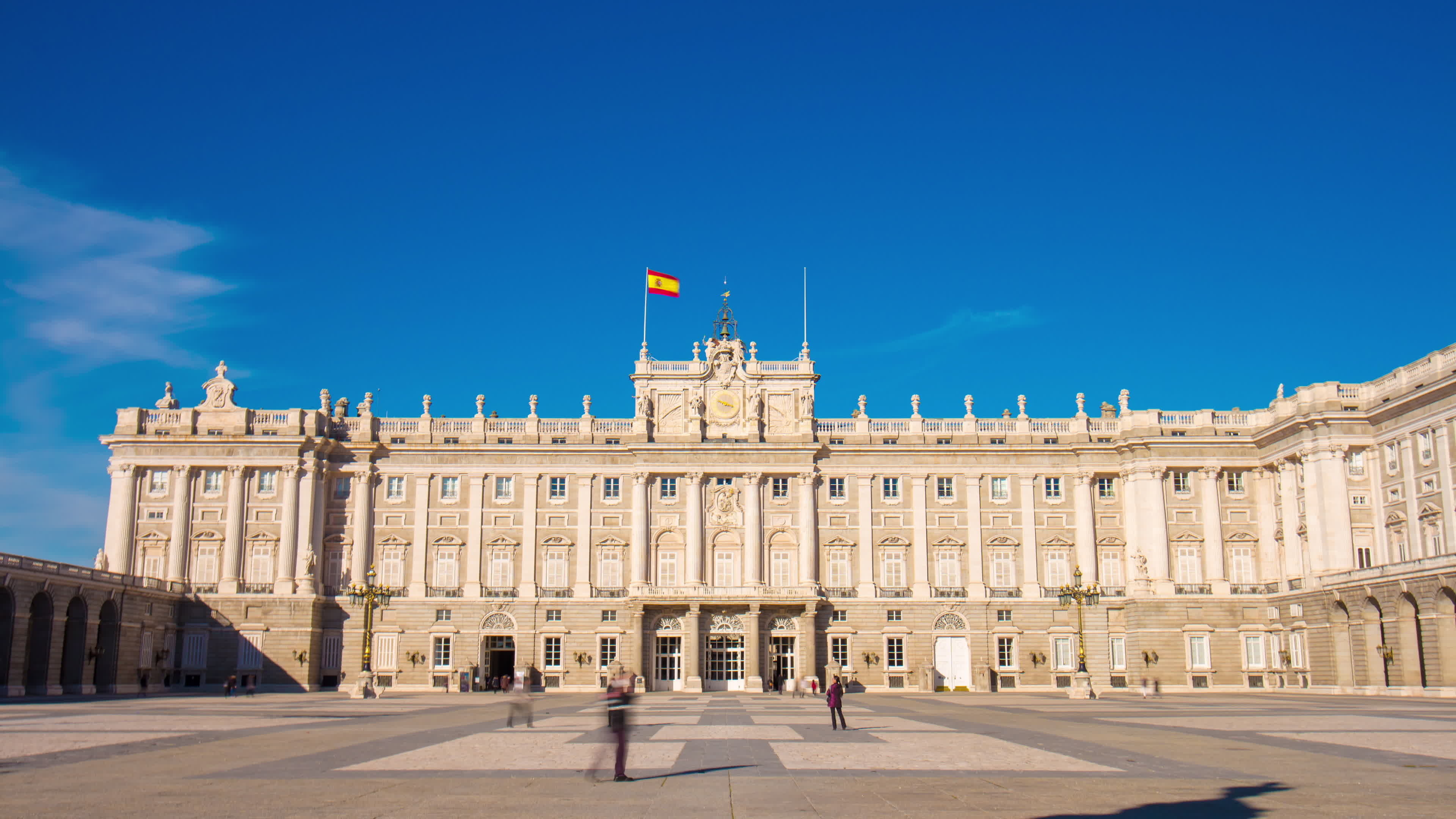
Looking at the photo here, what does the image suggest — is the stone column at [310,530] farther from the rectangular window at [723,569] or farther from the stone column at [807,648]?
the stone column at [807,648]

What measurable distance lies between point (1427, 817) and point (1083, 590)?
176ft

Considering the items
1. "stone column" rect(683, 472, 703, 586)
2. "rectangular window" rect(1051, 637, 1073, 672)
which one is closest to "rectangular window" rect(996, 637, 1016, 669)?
"rectangular window" rect(1051, 637, 1073, 672)

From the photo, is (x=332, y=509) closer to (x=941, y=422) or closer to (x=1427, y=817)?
(x=941, y=422)

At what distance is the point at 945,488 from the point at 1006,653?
9.95 meters

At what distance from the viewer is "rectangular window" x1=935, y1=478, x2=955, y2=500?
239ft

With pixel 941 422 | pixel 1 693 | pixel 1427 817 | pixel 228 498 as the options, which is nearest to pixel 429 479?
pixel 228 498

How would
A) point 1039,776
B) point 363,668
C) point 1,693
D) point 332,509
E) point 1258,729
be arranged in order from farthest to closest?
point 332,509 → point 363,668 → point 1,693 → point 1258,729 → point 1039,776

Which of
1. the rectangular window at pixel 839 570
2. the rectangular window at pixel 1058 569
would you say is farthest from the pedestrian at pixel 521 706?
the rectangular window at pixel 1058 569

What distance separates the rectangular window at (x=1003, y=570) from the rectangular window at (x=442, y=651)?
103 feet

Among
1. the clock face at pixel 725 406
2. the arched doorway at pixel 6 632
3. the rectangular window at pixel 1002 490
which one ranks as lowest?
the arched doorway at pixel 6 632

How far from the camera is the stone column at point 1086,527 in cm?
7100

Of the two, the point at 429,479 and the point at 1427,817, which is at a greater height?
the point at 429,479

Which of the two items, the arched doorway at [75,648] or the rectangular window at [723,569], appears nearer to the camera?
the arched doorway at [75,648]

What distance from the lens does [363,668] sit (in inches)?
2331
